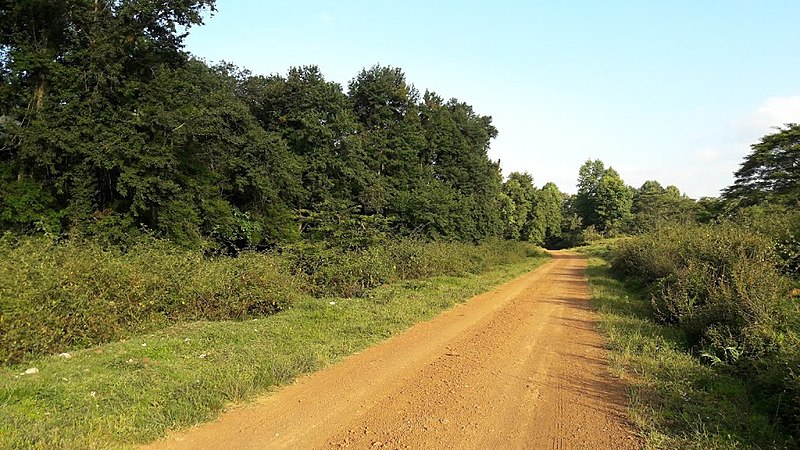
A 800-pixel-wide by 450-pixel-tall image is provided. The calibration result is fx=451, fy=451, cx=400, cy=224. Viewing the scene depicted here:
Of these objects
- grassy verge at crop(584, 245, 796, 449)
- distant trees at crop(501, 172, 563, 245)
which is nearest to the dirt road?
grassy verge at crop(584, 245, 796, 449)

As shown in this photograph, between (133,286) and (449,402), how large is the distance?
6.69 meters

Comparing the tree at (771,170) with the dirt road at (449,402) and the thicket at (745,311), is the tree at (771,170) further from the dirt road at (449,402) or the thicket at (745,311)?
the dirt road at (449,402)

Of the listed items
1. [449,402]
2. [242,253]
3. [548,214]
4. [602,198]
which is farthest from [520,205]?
[449,402]

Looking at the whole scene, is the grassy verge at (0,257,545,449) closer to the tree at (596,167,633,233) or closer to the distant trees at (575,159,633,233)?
the distant trees at (575,159,633,233)

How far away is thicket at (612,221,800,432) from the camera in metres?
5.66

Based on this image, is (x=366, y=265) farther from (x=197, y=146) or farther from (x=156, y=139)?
(x=197, y=146)

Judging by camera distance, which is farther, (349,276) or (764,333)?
(349,276)

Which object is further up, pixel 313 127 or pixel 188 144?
pixel 313 127

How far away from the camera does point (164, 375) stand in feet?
20.2

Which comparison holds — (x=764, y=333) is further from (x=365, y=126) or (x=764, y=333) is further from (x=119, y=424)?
(x=365, y=126)

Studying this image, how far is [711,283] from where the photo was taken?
29.8 feet

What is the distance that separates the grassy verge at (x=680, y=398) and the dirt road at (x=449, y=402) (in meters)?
0.29

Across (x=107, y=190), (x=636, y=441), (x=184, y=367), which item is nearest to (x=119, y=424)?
(x=184, y=367)

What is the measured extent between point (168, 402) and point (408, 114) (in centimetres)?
3438
